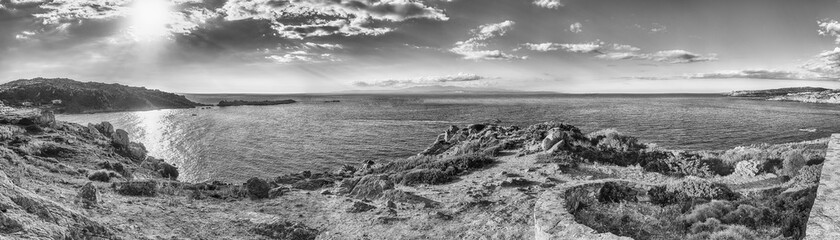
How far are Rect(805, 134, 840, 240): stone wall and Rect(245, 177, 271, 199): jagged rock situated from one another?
69.6 feet

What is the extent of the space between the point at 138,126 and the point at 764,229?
3880 inches

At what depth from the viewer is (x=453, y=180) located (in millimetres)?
24203

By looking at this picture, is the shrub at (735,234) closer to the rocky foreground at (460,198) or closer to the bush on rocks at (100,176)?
the rocky foreground at (460,198)

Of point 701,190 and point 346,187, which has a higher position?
point 701,190

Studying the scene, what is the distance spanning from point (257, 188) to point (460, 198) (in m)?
11.1

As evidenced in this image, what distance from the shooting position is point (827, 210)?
8211 millimetres

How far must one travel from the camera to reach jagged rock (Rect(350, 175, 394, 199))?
21.8 metres

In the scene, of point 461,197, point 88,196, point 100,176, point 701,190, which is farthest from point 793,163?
point 100,176

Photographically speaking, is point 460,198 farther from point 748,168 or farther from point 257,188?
point 748,168

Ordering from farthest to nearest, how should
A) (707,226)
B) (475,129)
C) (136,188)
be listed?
1. (475,129)
2. (136,188)
3. (707,226)

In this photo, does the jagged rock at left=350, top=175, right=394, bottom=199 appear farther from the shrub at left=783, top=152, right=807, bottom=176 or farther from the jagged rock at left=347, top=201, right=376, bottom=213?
the shrub at left=783, top=152, right=807, bottom=176

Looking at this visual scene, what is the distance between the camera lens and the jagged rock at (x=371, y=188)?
21.8 metres

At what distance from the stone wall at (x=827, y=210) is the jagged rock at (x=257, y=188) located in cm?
2122

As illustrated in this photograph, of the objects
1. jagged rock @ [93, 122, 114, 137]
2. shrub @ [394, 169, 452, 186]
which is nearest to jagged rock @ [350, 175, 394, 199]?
shrub @ [394, 169, 452, 186]
